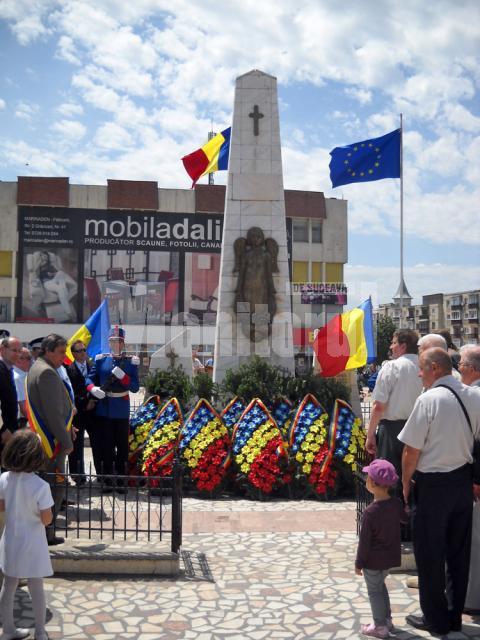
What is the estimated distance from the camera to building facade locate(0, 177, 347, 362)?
44.3 m

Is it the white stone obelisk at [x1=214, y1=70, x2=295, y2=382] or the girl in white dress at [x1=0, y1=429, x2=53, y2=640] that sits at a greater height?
the white stone obelisk at [x1=214, y1=70, x2=295, y2=382]

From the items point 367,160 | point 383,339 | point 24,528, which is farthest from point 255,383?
point 383,339

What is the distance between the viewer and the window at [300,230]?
1916 inches

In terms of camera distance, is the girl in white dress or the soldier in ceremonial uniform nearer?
the girl in white dress

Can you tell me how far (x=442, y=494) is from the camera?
4277mm

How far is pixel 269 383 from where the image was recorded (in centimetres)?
945

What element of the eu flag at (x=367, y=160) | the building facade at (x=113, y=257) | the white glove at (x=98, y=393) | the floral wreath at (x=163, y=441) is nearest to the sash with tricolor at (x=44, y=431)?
the white glove at (x=98, y=393)

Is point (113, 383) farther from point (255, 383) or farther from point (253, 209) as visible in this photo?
point (253, 209)

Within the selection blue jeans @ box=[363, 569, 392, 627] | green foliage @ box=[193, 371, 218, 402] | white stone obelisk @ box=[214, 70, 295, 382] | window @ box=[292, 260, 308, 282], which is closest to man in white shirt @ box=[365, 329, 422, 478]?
blue jeans @ box=[363, 569, 392, 627]

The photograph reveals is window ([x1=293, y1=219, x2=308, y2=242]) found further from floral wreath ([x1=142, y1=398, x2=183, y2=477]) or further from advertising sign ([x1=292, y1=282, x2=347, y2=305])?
floral wreath ([x1=142, y1=398, x2=183, y2=477])

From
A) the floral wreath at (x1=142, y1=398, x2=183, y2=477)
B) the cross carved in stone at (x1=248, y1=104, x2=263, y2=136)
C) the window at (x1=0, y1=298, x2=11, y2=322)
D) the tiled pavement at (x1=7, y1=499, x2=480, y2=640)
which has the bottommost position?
the tiled pavement at (x1=7, y1=499, x2=480, y2=640)

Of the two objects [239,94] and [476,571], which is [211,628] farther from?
[239,94]

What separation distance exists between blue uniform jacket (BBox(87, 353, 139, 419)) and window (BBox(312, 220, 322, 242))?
4134 cm

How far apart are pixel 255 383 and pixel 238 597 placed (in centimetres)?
456
